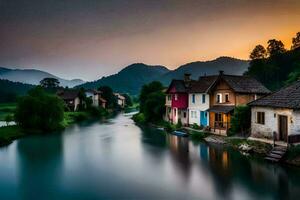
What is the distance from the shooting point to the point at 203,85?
40.9m

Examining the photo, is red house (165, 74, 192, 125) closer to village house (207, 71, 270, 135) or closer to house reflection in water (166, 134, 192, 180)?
house reflection in water (166, 134, 192, 180)

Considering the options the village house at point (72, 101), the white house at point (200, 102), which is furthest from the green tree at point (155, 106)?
the village house at point (72, 101)

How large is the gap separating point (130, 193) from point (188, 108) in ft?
90.4

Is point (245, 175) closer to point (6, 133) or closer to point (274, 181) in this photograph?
point (274, 181)

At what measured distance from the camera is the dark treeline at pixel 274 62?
7200 centimetres

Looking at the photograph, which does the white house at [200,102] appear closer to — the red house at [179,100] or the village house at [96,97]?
the red house at [179,100]

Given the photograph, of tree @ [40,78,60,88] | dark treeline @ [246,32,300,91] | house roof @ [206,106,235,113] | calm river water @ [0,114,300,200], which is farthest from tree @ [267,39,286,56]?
tree @ [40,78,60,88]

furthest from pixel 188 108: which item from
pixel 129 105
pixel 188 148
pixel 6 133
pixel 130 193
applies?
pixel 129 105

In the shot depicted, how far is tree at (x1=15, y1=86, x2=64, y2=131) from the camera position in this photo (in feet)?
147

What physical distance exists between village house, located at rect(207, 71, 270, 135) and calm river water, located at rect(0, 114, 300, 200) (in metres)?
5.27

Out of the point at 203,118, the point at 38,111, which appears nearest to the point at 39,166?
the point at 203,118

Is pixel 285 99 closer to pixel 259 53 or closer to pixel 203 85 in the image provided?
pixel 203 85

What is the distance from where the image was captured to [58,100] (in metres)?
48.5

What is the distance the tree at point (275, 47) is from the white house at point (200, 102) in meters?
45.5
